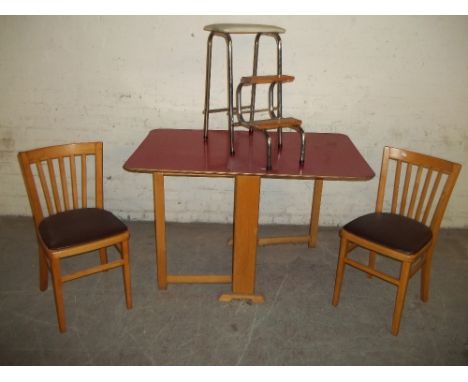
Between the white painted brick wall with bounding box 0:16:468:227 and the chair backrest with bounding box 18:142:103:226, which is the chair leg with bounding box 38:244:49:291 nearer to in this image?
the chair backrest with bounding box 18:142:103:226

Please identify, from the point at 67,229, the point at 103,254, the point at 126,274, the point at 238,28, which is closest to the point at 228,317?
the point at 126,274

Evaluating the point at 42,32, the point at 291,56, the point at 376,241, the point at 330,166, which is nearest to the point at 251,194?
the point at 330,166

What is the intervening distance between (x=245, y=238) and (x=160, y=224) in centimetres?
49

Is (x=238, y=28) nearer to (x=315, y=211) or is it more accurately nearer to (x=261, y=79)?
(x=261, y=79)

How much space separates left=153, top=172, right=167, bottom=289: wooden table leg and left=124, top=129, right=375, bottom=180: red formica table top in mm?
109

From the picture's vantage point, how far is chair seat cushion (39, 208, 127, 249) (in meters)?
2.07

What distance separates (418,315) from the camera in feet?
7.61

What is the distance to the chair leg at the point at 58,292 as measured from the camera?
2035 mm

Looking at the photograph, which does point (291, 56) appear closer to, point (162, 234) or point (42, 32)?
point (162, 234)

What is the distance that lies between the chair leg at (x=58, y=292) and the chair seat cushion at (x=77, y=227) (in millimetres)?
97

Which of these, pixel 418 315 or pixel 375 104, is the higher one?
pixel 375 104

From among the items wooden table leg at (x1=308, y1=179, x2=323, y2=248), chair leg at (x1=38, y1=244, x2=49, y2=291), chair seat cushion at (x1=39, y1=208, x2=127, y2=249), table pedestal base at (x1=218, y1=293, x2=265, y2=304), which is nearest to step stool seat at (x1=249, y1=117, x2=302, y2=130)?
wooden table leg at (x1=308, y1=179, x2=323, y2=248)

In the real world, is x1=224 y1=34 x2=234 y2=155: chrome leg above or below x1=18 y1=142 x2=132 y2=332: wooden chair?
above
